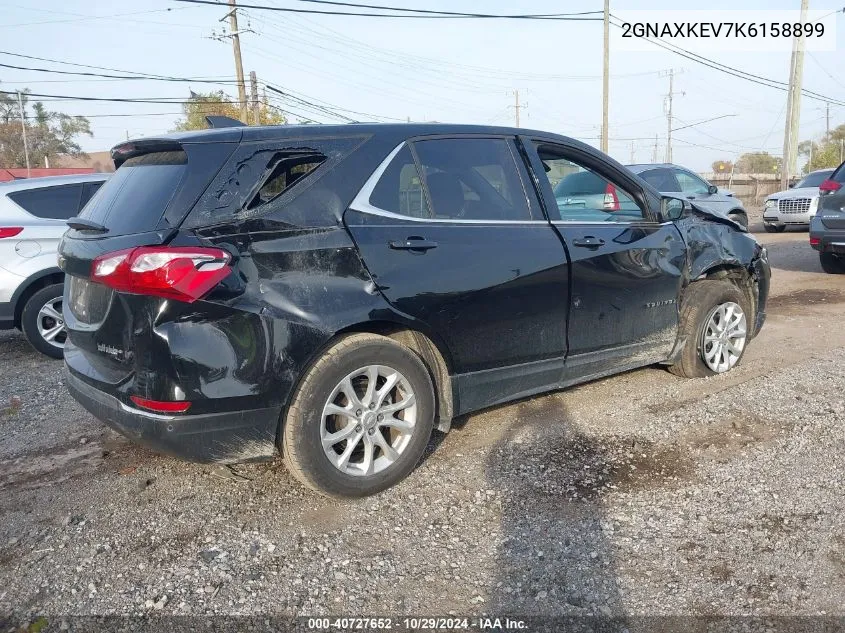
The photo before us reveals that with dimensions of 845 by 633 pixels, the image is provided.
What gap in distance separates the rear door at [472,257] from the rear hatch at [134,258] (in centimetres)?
74

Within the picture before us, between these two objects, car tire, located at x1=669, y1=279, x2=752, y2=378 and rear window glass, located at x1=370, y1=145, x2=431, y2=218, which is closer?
rear window glass, located at x1=370, y1=145, x2=431, y2=218

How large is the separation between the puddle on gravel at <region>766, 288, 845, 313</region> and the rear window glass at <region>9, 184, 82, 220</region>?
729cm

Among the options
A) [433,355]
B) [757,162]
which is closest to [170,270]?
[433,355]

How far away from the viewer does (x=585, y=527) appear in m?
3.12

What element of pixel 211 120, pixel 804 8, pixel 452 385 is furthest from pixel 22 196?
pixel 804 8

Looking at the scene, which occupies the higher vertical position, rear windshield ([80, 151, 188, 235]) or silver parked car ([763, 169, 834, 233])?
rear windshield ([80, 151, 188, 235])

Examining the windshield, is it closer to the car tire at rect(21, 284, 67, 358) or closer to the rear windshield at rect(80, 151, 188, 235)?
the car tire at rect(21, 284, 67, 358)

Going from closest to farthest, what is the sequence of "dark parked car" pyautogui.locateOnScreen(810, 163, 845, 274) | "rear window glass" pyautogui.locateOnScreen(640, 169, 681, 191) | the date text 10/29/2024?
the date text 10/29/2024 → "dark parked car" pyautogui.locateOnScreen(810, 163, 845, 274) → "rear window glass" pyautogui.locateOnScreen(640, 169, 681, 191)

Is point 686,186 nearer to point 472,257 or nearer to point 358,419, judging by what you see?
point 472,257

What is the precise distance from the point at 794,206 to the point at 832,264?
7152 millimetres

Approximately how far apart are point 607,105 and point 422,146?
2531 cm

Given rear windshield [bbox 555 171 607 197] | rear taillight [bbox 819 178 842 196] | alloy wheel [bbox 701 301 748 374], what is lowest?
alloy wheel [bbox 701 301 748 374]

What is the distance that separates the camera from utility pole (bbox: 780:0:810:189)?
85.8 feet

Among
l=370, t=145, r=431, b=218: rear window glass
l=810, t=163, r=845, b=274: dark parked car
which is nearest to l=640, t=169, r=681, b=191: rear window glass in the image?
l=810, t=163, r=845, b=274: dark parked car
